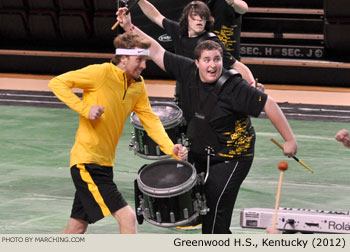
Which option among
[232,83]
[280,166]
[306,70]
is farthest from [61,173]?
[306,70]

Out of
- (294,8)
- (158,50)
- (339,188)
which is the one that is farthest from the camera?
(294,8)

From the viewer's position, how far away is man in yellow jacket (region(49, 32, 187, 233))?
5488mm

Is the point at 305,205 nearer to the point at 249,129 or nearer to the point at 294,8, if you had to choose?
the point at 249,129

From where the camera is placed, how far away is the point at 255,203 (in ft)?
24.9

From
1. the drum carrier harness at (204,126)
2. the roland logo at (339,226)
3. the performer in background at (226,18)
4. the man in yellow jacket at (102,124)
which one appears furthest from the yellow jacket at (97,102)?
the performer in background at (226,18)

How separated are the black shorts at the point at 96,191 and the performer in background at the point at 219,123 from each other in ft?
2.41

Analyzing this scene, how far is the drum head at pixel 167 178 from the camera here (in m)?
5.41

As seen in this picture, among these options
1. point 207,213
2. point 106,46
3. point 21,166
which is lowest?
point 106,46

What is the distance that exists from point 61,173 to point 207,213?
10.6 ft

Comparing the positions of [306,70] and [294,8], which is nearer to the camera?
[306,70]

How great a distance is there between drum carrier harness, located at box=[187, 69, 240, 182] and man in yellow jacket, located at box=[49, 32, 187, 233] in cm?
26

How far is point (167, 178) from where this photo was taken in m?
5.62

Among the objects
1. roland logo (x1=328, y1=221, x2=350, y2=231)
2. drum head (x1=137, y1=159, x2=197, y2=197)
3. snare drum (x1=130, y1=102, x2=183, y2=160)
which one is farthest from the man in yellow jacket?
roland logo (x1=328, y1=221, x2=350, y2=231)

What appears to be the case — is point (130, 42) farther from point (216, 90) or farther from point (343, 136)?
point (343, 136)
